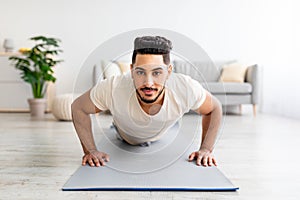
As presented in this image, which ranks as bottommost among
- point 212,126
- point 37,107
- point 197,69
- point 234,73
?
point 37,107

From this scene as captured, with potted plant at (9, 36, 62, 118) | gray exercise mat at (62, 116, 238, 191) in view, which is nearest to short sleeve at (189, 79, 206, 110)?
gray exercise mat at (62, 116, 238, 191)

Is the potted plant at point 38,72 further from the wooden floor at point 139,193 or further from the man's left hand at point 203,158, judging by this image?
the man's left hand at point 203,158

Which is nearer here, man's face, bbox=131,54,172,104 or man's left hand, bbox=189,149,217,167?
man's face, bbox=131,54,172,104

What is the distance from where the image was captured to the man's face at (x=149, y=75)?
1294 millimetres

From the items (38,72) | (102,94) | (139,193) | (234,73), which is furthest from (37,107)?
(139,193)

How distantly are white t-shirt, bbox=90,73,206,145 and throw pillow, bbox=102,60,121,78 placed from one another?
10cm

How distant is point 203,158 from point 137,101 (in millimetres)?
384

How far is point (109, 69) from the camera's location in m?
1.58

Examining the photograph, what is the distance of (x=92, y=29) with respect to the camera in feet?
15.8

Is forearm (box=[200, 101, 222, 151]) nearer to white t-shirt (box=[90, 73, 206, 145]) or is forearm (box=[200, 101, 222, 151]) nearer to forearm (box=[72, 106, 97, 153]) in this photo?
white t-shirt (box=[90, 73, 206, 145])

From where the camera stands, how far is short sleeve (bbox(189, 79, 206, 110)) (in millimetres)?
1445

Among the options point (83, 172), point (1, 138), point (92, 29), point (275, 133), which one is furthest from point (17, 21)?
point (83, 172)

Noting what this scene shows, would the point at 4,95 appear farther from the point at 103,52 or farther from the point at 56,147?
the point at 103,52

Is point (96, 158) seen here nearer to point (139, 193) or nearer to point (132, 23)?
point (139, 193)
